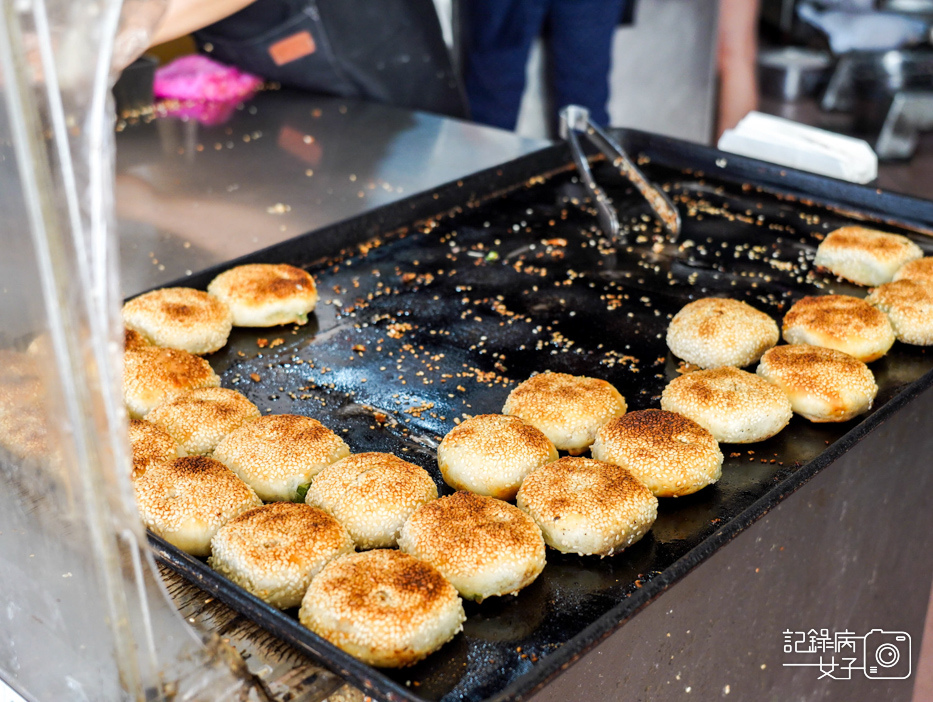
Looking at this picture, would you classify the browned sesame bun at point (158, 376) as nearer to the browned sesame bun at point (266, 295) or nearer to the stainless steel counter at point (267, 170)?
the browned sesame bun at point (266, 295)

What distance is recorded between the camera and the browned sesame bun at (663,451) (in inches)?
56.8

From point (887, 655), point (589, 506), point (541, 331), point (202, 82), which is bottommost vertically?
point (887, 655)

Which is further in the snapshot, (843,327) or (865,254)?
(865,254)

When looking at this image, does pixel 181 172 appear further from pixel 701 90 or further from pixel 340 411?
pixel 701 90

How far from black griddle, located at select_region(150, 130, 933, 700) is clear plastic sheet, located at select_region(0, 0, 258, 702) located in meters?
0.18

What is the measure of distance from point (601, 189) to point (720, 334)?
3.03 ft

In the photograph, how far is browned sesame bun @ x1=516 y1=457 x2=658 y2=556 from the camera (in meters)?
1.30

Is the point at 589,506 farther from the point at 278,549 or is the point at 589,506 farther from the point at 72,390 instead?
the point at 72,390

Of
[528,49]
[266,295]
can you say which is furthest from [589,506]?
[528,49]

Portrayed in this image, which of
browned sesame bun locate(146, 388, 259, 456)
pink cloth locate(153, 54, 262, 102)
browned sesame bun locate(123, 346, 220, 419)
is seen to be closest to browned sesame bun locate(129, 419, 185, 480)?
browned sesame bun locate(146, 388, 259, 456)

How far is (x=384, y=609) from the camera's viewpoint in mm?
1102

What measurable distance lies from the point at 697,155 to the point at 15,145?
95.7 inches

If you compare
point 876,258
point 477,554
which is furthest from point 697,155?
point 477,554

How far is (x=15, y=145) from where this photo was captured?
0.65m
